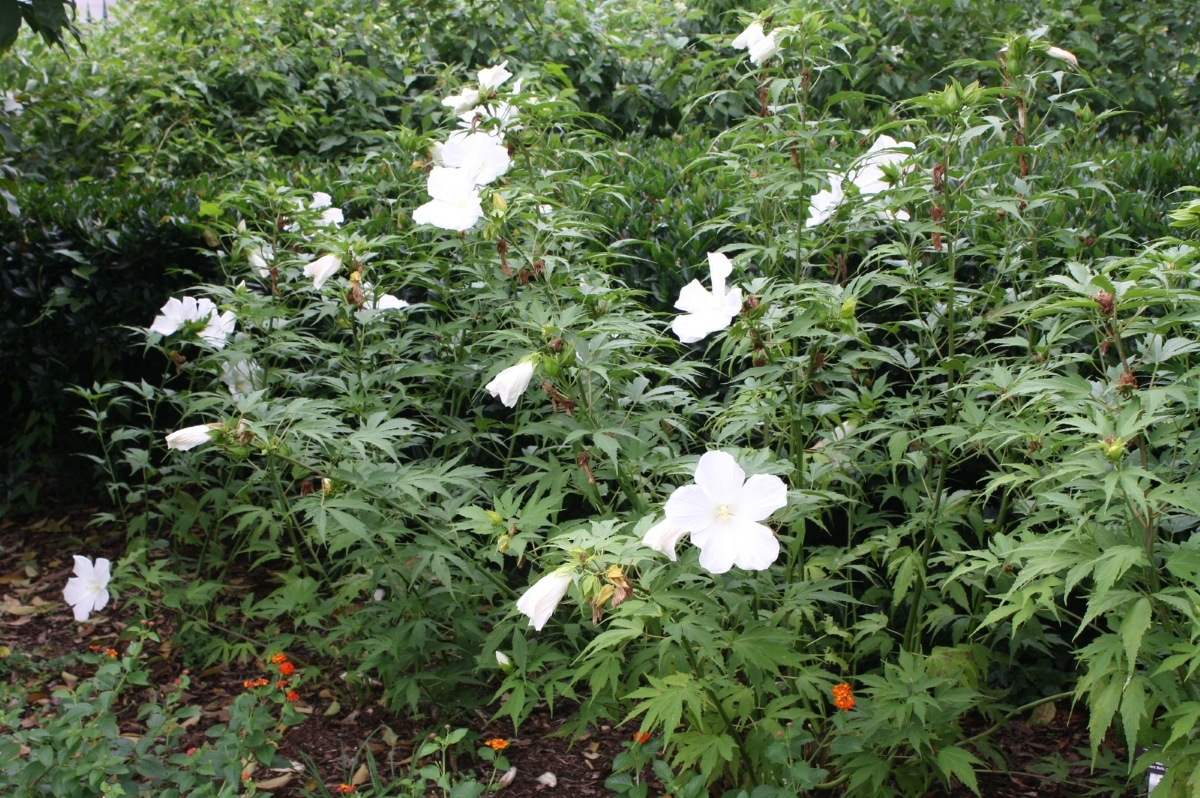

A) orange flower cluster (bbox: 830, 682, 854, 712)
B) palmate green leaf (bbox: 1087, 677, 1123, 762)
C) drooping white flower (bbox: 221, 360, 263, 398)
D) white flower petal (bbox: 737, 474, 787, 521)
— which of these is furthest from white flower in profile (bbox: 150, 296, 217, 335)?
palmate green leaf (bbox: 1087, 677, 1123, 762)

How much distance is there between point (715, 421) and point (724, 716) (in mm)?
689

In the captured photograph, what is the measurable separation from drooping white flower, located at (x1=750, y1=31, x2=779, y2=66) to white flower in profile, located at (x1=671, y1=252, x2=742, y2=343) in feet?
2.27

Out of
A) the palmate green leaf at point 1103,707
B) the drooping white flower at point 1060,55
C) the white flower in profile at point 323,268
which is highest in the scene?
the drooping white flower at point 1060,55

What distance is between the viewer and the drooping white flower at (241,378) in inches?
125

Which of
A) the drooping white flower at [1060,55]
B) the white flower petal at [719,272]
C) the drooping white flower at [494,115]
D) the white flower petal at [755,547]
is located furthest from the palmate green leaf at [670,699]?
the drooping white flower at [1060,55]

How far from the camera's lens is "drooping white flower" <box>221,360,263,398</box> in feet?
10.4

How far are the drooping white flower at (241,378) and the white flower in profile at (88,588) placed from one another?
70cm

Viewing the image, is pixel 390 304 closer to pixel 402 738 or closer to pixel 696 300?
pixel 696 300

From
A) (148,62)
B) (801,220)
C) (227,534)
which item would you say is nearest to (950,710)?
(801,220)

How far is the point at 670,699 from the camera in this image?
2076 mm

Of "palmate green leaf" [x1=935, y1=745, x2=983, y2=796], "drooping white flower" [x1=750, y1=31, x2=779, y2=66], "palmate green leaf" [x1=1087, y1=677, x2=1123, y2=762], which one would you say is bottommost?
"palmate green leaf" [x1=935, y1=745, x2=983, y2=796]

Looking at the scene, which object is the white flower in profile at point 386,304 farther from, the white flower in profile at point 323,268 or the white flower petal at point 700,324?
the white flower petal at point 700,324

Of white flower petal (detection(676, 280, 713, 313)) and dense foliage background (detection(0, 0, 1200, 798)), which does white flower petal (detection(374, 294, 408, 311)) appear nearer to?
dense foliage background (detection(0, 0, 1200, 798))

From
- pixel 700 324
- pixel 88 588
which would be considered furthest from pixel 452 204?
pixel 88 588
